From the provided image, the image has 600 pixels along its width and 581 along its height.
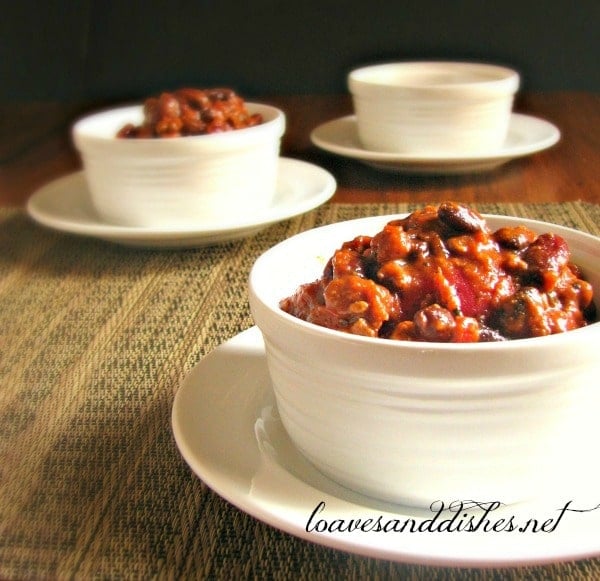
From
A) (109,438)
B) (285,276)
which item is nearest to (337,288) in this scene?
(285,276)

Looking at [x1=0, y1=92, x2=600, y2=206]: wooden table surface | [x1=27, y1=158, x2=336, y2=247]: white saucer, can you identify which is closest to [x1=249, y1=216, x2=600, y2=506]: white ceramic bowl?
[x1=27, y1=158, x2=336, y2=247]: white saucer

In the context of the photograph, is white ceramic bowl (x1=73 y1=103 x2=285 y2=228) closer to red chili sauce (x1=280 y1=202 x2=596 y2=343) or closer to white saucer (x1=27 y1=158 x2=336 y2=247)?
white saucer (x1=27 y1=158 x2=336 y2=247)

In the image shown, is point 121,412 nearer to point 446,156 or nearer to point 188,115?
point 188,115

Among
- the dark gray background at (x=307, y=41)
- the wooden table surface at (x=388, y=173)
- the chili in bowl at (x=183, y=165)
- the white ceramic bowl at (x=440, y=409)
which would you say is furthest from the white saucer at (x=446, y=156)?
the white ceramic bowl at (x=440, y=409)

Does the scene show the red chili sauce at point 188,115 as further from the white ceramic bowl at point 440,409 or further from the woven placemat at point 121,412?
the white ceramic bowl at point 440,409

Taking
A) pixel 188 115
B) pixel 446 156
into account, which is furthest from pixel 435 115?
pixel 188 115

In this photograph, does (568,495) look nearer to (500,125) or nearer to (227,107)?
(227,107)
